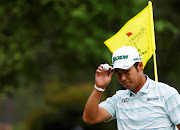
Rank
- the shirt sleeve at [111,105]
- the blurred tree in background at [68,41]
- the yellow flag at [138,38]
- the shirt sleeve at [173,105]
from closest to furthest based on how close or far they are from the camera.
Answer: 1. the shirt sleeve at [173,105]
2. the shirt sleeve at [111,105]
3. the yellow flag at [138,38]
4. the blurred tree in background at [68,41]

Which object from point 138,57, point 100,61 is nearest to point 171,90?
point 138,57

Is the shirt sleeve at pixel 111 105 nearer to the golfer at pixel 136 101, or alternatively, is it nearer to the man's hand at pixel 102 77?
the golfer at pixel 136 101

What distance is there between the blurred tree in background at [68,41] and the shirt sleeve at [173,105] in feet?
18.9

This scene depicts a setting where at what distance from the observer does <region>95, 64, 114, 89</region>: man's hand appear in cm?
338

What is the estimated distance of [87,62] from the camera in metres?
10.7

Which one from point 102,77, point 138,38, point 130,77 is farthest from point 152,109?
point 138,38

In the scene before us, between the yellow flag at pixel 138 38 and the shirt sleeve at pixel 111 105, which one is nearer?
the shirt sleeve at pixel 111 105

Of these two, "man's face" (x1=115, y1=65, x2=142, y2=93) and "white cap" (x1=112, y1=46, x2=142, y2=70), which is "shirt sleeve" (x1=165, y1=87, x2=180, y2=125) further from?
"white cap" (x1=112, y1=46, x2=142, y2=70)

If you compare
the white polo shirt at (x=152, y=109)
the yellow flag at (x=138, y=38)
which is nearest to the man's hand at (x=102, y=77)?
the white polo shirt at (x=152, y=109)

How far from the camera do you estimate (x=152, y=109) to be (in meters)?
3.16

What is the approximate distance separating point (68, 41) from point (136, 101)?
6.92 meters

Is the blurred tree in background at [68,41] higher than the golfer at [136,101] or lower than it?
higher

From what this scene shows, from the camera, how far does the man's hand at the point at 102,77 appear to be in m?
3.38

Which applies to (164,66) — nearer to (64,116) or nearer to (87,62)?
(87,62)
